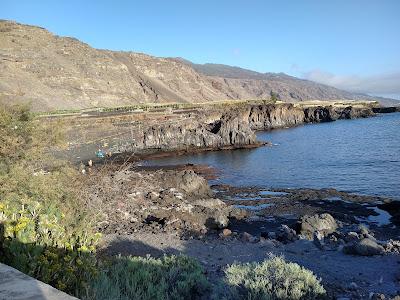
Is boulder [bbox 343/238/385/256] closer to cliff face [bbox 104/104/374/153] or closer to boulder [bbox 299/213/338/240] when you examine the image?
boulder [bbox 299/213/338/240]

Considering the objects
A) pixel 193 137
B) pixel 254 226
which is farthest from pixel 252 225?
pixel 193 137

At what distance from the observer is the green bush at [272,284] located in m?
7.30

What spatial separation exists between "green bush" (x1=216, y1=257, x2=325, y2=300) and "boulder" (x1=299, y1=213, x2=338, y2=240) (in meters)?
8.71

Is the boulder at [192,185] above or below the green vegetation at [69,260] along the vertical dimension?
below

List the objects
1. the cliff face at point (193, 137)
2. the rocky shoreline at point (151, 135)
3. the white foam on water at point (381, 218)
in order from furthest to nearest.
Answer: the cliff face at point (193, 137) < the rocky shoreline at point (151, 135) < the white foam on water at point (381, 218)

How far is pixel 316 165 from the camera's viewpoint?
41.2 meters

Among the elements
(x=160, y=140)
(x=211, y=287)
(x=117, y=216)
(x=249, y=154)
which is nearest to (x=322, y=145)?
(x=249, y=154)

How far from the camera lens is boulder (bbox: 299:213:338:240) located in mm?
17031

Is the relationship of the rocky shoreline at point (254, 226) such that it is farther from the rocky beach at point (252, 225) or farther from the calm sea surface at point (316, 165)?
the calm sea surface at point (316, 165)

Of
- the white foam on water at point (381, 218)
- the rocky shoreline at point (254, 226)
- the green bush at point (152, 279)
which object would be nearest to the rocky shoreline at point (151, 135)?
the rocky shoreline at point (254, 226)

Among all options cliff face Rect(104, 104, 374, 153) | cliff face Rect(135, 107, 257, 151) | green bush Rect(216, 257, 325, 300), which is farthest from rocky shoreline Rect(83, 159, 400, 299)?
cliff face Rect(135, 107, 257, 151)

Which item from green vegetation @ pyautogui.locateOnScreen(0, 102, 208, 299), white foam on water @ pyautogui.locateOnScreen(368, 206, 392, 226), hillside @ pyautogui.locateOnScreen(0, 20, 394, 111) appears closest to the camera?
green vegetation @ pyautogui.locateOnScreen(0, 102, 208, 299)

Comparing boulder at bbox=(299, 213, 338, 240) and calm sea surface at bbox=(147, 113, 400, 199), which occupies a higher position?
boulder at bbox=(299, 213, 338, 240)

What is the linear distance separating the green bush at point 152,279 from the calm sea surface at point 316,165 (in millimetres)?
22310
